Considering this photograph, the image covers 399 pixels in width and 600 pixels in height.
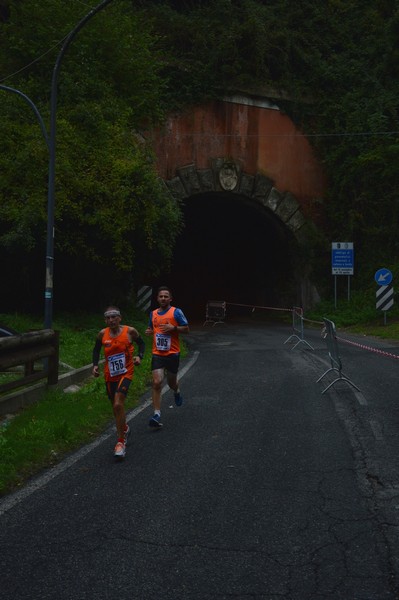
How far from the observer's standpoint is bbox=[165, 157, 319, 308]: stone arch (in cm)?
2833

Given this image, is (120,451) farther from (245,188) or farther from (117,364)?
(245,188)

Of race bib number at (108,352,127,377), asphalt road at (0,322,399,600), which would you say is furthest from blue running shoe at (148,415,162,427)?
race bib number at (108,352,127,377)

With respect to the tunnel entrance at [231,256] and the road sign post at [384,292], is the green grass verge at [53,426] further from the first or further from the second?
the tunnel entrance at [231,256]

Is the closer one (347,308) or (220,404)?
(220,404)

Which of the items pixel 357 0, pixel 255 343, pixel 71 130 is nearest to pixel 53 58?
pixel 71 130

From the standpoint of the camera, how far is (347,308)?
92.9 ft

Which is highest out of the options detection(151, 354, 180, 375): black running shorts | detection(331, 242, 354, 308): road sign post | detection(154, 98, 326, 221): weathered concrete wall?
detection(154, 98, 326, 221): weathered concrete wall

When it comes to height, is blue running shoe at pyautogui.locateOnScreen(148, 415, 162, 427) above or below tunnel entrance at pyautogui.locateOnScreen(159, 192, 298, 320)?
below

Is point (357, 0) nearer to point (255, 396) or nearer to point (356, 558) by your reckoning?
point (255, 396)

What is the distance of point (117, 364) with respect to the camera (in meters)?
6.86

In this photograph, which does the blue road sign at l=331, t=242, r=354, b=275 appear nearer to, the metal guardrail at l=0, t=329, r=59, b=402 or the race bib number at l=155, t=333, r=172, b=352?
the metal guardrail at l=0, t=329, r=59, b=402

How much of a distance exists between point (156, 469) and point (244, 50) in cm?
2741

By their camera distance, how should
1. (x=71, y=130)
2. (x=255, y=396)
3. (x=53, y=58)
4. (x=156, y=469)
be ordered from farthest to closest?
(x=53, y=58) → (x=71, y=130) → (x=255, y=396) → (x=156, y=469)

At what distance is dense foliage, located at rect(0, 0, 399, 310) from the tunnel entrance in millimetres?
3679
